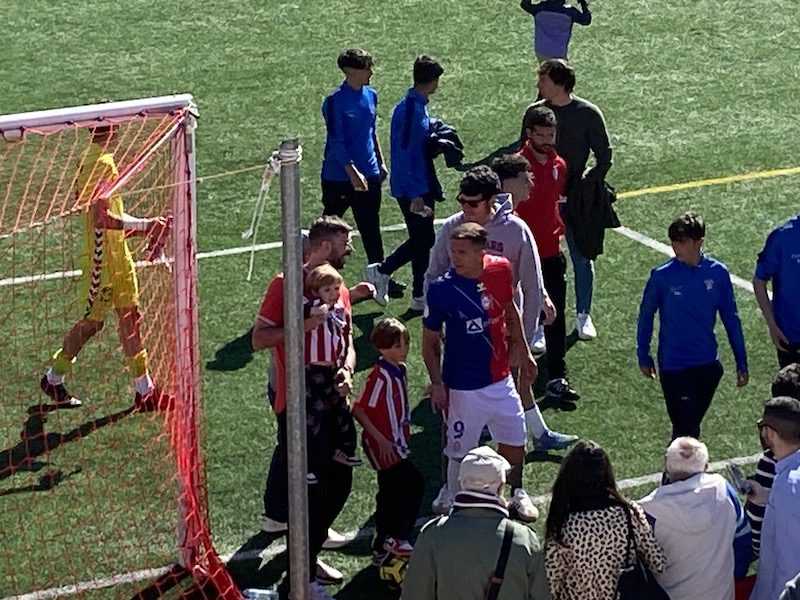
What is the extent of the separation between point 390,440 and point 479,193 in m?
1.57

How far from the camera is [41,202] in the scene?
13.8 m

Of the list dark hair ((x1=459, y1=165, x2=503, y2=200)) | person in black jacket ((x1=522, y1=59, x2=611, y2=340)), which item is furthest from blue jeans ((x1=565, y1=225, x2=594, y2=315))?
dark hair ((x1=459, y1=165, x2=503, y2=200))

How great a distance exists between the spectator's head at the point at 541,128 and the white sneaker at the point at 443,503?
2.50 metres

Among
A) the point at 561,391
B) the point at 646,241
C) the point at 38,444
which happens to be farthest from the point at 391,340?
the point at 646,241

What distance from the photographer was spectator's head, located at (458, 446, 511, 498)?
6.96 metres

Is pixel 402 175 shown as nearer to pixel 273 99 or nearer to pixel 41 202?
pixel 41 202

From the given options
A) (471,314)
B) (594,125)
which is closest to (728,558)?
(471,314)

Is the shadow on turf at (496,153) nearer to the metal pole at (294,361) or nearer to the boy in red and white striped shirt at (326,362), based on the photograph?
the boy in red and white striped shirt at (326,362)

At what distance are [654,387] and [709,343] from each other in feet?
5.93

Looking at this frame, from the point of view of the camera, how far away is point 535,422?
407 inches

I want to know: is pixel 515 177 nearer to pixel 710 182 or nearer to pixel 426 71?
pixel 426 71

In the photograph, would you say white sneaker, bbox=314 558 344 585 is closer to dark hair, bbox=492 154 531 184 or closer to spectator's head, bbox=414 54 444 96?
dark hair, bbox=492 154 531 184

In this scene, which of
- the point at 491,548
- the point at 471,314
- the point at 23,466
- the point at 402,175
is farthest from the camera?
the point at 402,175

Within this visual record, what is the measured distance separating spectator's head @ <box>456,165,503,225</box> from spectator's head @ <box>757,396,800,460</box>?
2.39m
